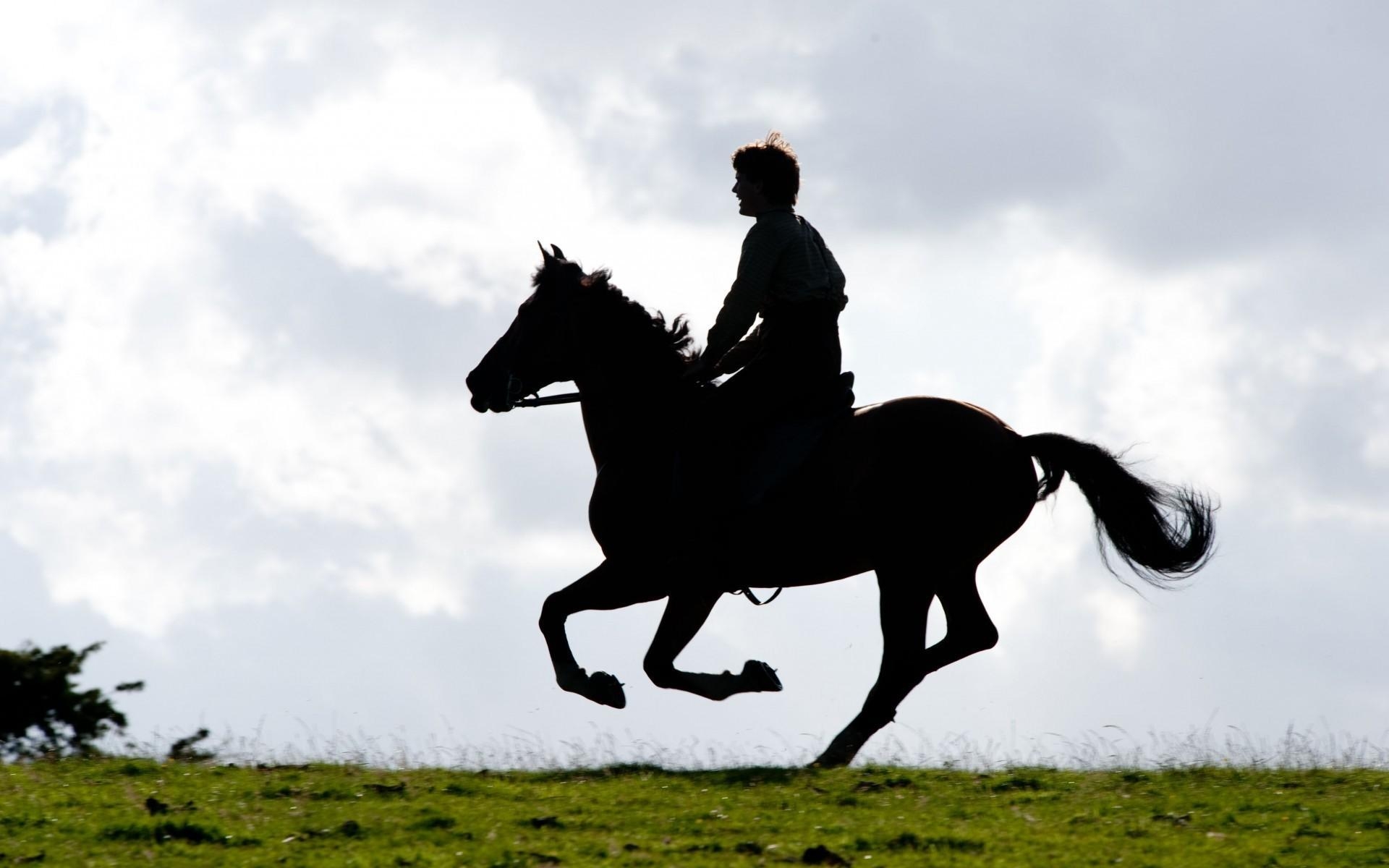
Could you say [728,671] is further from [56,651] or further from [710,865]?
[56,651]

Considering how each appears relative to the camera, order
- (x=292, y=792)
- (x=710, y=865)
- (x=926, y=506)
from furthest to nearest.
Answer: (x=926, y=506) < (x=292, y=792) < (x=710, y=865)

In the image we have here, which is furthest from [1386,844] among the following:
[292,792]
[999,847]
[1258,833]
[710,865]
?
[292,792]

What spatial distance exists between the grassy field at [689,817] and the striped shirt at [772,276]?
9.36 ft

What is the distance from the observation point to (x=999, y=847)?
825cm

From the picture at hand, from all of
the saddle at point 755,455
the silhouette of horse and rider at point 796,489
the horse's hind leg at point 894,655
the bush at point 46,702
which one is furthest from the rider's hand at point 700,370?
the bush at point 46,702

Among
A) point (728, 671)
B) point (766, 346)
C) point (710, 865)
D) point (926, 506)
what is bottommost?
point (710, 865)

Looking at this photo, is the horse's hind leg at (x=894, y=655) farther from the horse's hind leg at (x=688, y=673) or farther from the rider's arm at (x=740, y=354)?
the rider's arm at (x=740, y=354)

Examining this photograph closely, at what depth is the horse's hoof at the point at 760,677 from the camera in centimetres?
1120

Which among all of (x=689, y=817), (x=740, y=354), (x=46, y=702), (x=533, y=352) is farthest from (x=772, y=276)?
(x=46, y=702)

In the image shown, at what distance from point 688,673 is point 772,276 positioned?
2.60 meters

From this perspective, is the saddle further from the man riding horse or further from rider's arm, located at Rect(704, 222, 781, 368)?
rider's arm, located at Rect(704, 222, 781, 368)

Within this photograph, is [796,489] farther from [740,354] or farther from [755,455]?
[740,354]

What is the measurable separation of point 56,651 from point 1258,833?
39.7 feet

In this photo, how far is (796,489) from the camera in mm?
10930
